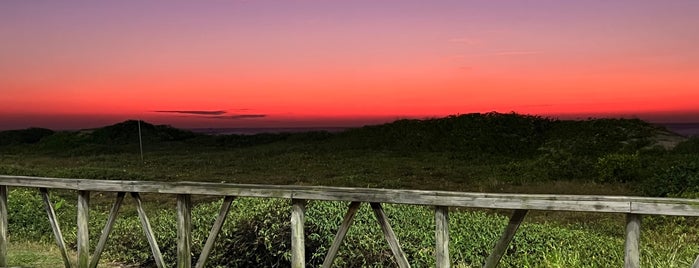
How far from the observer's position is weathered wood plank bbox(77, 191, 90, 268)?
26.0 feet

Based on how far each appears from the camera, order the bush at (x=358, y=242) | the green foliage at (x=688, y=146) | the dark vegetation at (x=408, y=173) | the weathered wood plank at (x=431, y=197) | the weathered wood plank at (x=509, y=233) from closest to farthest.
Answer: the weathered wood plank at (x=431, y=197), the weathered wood plank at (x=509, y=233), the bush at (x=358, y=242), the dark vegetation at (x=408, y=173), the green foliage at (x=688, y=146)

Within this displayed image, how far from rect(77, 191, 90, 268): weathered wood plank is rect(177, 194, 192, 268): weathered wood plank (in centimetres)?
133

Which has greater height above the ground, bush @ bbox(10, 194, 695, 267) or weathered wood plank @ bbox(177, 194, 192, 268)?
weathered wood plank @ bbox(177, 194, 192, 268)

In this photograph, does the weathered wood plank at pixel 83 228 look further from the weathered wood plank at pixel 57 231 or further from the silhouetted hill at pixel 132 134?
the silhouetted hill at pixel 132 134

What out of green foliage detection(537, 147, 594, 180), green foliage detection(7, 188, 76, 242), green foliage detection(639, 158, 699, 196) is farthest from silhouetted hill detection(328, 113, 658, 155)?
green foliage detection(7, 188, 76, 242)

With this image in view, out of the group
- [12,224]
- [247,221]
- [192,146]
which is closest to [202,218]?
[247,221]

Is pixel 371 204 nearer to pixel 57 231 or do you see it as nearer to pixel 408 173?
pixel 57 231

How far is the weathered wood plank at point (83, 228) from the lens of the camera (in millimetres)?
7930

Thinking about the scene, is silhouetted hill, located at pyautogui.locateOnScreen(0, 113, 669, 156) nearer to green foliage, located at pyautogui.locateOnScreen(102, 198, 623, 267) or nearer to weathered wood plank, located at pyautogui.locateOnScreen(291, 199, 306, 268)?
green foliage, located at pyautogui.locateOnScreen(102, 198, 623, 267)

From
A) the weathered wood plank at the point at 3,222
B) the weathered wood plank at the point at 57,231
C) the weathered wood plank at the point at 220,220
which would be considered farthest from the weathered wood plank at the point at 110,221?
the weathered wood plank at the point at 3,222

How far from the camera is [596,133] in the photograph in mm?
→ 37906

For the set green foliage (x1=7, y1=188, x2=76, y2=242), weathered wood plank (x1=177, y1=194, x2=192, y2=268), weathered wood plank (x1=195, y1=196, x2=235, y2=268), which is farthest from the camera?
green foliage (x1=7, y1=188, x2=76, y2=242)

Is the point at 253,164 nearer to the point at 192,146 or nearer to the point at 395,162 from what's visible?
the point at 395,162

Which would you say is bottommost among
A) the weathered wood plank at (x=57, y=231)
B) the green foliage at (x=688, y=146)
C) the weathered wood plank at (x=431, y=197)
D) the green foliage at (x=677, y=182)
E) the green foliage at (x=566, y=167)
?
the green foliage at (x=566, y=167)
